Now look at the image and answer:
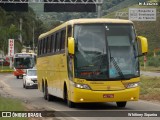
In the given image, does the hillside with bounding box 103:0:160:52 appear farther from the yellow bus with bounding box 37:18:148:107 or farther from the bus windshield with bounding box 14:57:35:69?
the yellow bus with bounding box 37:18:148:107

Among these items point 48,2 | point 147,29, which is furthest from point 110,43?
point 147,29

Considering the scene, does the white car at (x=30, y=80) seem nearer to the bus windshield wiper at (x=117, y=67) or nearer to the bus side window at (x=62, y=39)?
the bus side window at (x=62, y=39)

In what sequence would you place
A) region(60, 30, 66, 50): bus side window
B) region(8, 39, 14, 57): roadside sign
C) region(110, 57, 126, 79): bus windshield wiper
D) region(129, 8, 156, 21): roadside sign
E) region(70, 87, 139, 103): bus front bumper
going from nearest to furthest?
region(70, 87, 139, 103): bus front bumper, region(110, 57, 126, 79): bus windshield wiper, region(60, 30, 66, 50): bus side window, region(129, 8, 156, 21): roadside sign, region(8, 39, 14, 57): roadside sign

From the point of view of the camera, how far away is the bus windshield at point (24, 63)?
201ft

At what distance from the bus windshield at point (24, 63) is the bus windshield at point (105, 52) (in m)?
41.5

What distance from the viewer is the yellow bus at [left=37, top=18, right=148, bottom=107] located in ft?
63.2

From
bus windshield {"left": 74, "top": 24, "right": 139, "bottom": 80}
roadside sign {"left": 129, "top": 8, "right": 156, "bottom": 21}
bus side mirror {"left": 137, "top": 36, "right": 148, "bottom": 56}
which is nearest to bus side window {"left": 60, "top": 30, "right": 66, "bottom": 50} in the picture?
bus windshield {"left": 74, "top": 24, "right": 139, "bottom": 80}

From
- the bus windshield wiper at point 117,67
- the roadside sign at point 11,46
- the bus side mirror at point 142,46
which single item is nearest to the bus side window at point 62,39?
the bus windshield wiper at point 117,67

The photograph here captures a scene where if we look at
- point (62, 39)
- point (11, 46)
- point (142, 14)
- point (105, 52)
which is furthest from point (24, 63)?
point (105, 52)

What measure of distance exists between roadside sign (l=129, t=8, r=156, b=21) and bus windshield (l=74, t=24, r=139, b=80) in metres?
39.9

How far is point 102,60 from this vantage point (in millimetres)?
19469

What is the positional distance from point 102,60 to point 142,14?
41452mm

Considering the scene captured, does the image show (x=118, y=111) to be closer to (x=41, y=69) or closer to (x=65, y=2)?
(x=41, y=69)

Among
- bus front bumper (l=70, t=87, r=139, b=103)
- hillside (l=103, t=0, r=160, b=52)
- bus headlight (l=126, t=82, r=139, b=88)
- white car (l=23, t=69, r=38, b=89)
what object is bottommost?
hillside (l=103, t=0, r=160, b=52)
